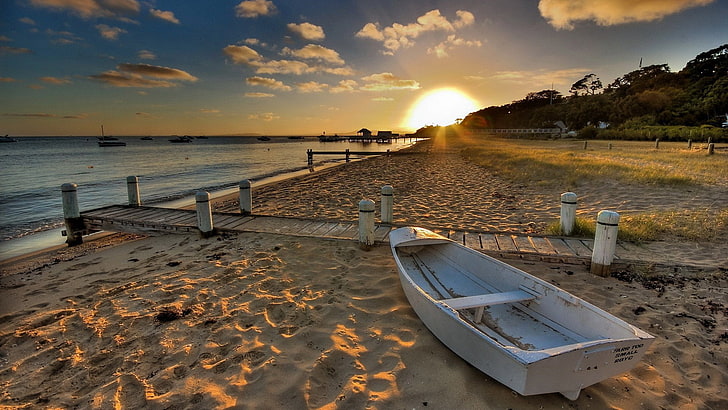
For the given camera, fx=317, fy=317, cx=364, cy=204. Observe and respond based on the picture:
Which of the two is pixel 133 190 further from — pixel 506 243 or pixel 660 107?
pixel 660 107

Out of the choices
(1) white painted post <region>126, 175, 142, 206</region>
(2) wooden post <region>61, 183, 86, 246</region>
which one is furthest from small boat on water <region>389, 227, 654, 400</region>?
(2) wooden post <region>61, 183, 86, 246</region>

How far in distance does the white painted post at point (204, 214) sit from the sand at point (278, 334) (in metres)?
0.62

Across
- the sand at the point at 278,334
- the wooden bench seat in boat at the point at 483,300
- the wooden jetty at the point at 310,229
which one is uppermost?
the wooden bench seat in boat at the point at 483,300

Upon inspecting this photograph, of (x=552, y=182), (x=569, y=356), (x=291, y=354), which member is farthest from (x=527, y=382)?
(x=552, y=182)

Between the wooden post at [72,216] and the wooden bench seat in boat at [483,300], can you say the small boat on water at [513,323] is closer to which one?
the wooden bench seat in boat at [483,300]

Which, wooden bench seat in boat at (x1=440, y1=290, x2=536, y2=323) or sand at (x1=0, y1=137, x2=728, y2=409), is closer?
sand at (x1=0, y1=137, x2=728, y2=409)

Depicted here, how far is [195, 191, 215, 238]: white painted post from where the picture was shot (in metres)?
6.49

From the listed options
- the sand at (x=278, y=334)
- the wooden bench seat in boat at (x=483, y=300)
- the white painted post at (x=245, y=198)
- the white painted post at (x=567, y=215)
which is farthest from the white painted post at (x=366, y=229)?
the white painted post at (x=567, y=215)

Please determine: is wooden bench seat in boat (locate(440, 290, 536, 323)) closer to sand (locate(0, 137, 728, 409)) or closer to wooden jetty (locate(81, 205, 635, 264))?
sand (locate(0, 137, 728, 409))

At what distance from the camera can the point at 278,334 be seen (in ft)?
11.7

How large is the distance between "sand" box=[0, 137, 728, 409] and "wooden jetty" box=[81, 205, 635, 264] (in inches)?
11.9

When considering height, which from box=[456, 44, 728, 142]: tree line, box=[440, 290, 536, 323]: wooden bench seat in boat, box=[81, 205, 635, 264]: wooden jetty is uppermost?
box=[456, 44, 728, 142]: tree line

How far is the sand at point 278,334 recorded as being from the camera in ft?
8.91

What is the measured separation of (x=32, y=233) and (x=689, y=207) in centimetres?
1866
